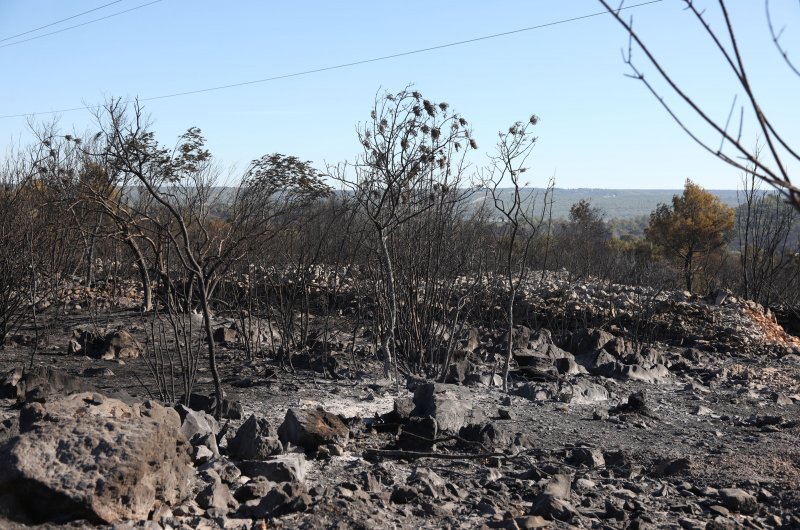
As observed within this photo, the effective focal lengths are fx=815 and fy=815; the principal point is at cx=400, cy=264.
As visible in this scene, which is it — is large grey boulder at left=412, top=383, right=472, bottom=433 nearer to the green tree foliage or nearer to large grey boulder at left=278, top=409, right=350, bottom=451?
large grey boulder at left=278, top=409, right=350, bottom=451

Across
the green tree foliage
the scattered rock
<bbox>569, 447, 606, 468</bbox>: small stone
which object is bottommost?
<bbox>569, 447, 606, 468</bbox>: small stone

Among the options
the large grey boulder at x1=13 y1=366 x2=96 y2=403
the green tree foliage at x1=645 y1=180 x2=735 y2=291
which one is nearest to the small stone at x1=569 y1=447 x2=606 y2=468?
the large grey boulder at x1=13 y1=366 x2=96 y2=403

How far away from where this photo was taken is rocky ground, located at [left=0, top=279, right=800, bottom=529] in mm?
3896

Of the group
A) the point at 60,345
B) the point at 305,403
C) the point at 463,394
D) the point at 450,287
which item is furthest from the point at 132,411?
the point at 60,345

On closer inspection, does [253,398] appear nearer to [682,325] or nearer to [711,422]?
[711,422]

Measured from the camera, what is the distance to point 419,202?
313 inches

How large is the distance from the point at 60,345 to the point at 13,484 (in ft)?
22.1

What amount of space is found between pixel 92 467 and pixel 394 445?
A: 8.03 feet

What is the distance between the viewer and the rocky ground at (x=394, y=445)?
12.8ft

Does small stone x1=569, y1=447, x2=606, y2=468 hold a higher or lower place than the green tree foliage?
lower

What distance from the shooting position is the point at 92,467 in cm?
376

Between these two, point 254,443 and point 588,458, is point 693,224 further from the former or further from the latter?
point 254,443

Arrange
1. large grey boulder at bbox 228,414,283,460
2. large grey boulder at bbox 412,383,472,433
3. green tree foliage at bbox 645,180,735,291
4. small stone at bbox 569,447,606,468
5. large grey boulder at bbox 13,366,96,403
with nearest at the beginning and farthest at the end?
large grey boulder at bbox 228,414,283,460 < small stone at bbox 569,447,606,468 < large grey boulder at bbox 13,366,96,403 < large grey boulder at bbox 412,383,472,433 < green tree foliage at bbox 645,180,735,291

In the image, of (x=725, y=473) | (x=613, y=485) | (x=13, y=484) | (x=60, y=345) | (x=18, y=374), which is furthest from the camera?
(x=60, y=345)
